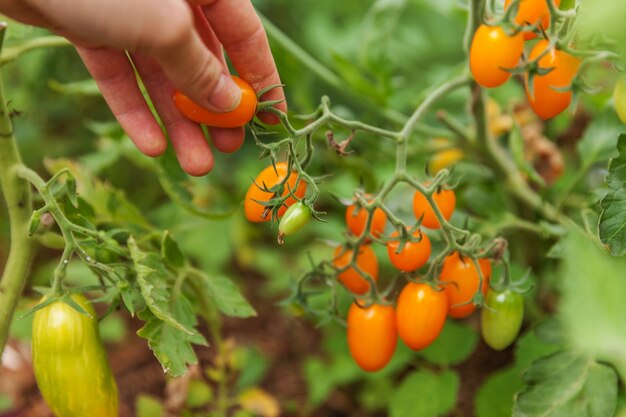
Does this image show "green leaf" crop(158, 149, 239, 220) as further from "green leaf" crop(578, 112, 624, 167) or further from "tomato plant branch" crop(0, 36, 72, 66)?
"green leaf" crop(578, 112, 624, 167)

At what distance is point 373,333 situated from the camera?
1.15 metres

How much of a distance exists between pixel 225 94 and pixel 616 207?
0.62 meters

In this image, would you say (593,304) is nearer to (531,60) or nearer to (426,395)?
(531,60)

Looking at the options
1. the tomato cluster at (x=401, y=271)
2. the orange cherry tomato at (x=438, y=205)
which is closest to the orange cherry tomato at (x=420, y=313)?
the tomato cluster at (x=401, y=271)

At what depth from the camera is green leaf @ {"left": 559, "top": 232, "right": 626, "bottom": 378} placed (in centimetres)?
52

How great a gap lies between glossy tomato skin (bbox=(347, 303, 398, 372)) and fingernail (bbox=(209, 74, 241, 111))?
43cm

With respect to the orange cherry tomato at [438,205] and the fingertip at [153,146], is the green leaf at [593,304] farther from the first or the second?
the fingertip at [153,146]

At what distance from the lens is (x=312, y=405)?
5.63 ft

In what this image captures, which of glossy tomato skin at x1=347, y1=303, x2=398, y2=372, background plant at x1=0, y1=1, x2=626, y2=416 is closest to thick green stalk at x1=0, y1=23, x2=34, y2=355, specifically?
background plant at x1=0, y1=1, x2=626, y2=416

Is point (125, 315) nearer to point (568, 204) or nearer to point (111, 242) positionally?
point (111, 242)

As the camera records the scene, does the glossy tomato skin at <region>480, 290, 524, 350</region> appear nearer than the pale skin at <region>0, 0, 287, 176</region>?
No

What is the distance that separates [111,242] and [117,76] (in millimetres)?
275

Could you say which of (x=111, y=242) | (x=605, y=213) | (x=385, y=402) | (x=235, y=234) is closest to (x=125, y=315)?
(x=235, y=234)

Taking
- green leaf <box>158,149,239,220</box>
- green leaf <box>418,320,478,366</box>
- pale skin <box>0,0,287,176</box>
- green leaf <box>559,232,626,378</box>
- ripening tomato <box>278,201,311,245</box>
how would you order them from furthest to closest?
1. green leaf <box>418,320,478,366</box>
2. green leaf <box>158,149,239,220</box>
3. ripening tomato <box>278,201,311,245</box>
4. pale skin <box>0,0,287,176</box>
5. green leaf <box>559,232,626,378</box>
